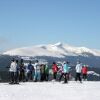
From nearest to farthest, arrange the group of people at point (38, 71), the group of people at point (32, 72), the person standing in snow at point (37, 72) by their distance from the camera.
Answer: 1. the group of people at point (38, 71)
2. the group of people at point (32, 72)
3. the person standing in snow at point (37, 72)

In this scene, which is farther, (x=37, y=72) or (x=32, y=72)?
(x=32, y=72)

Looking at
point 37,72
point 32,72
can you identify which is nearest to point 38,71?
point 37,72

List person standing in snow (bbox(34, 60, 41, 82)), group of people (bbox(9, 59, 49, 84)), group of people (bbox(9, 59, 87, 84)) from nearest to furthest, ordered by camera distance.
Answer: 1. group of people (bbox(9, 59, 87, 84))
2. group of people (bbox(9, 59, 49, 84))
3. person standing in snow (bbox(34, 60, 41, 82))

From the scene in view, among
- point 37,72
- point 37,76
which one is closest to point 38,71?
point 37,72

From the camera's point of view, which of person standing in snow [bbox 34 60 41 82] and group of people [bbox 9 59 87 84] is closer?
group of people [bbox 9 59 87 84]

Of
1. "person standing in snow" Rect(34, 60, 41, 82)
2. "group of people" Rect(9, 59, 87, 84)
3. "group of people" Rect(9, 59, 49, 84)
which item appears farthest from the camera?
"person standing in snow" Rect(34, 60, 41, 82)

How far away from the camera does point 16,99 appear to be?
71.4ft

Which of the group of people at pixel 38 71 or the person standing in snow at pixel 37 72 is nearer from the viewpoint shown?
the group of people at pixel 38 71

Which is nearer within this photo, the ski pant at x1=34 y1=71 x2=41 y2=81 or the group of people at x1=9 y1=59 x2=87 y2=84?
the group of people at x1=9 y1=59 x2=87 y2=84

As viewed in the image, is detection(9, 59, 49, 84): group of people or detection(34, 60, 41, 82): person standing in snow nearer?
detection(9, 59, 49, 84): group of people

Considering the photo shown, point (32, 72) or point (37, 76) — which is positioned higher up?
point (32, 72)

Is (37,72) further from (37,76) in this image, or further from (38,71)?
(37,76)

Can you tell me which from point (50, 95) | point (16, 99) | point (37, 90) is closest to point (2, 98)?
point (16, 99)

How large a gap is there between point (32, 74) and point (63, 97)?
13293 millimetres
